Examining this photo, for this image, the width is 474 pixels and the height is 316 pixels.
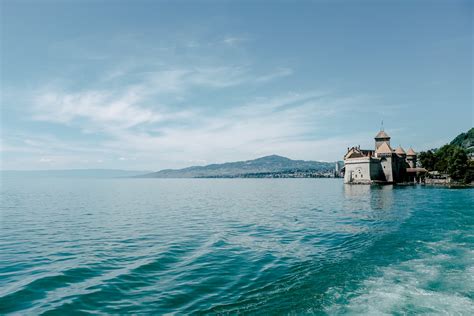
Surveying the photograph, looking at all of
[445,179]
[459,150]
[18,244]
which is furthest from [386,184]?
[18,244]

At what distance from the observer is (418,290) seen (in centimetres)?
973

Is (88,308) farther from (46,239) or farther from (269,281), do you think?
(46,239)

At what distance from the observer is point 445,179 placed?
8712cm

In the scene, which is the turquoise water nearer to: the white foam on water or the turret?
the white foam on water

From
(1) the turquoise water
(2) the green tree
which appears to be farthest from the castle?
(1) the turquoise water

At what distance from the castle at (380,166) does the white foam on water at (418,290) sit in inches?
3334

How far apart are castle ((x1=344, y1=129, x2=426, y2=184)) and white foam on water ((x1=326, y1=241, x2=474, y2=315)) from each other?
84681mm

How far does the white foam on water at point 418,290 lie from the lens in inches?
333

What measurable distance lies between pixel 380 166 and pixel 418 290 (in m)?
93.0

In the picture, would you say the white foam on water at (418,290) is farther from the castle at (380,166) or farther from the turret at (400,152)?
the turret at (400,152)

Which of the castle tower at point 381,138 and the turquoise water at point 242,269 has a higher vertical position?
the castle tower at point 381,138

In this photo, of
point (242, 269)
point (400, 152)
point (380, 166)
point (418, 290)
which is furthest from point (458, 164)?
point (242, 269)

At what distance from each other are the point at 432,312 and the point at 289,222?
18610 mm

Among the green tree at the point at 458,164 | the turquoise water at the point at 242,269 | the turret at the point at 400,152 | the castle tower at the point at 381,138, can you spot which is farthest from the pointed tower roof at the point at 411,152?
the turquoise water at the point at 242,269
